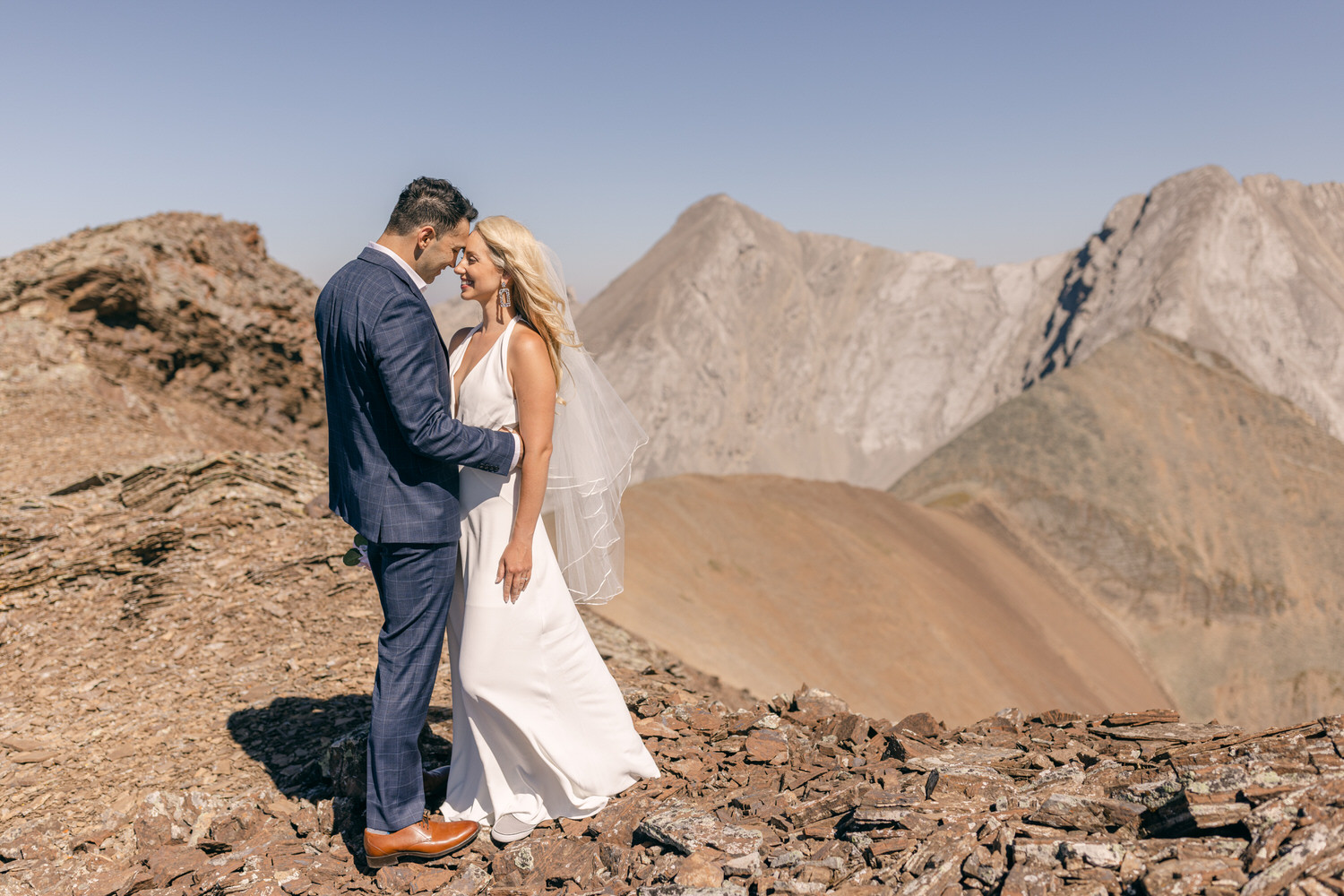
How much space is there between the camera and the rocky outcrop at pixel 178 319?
11.1m

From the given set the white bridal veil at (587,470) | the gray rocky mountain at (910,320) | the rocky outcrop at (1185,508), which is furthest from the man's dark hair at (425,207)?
the gray rocky mountain at (910,320)

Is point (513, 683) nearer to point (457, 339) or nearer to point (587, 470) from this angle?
point (587, 470)

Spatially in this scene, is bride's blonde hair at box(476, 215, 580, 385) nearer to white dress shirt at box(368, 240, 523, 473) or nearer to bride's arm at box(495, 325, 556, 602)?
bride's arm at box(495, 325, 556, 602)

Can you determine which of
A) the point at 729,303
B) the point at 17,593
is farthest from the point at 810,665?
the point at 729,303

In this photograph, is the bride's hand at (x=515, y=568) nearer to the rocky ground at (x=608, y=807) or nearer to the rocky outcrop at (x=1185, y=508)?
the rocky ground at (x=608, y=807)

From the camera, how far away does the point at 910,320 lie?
73.3 meters

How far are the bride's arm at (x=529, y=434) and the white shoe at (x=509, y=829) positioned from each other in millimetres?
915

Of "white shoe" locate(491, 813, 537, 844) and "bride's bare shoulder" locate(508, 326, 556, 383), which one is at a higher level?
"bride's bare shoulder" locate(508, 326, 556, 383)

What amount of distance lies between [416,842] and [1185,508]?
35.9m

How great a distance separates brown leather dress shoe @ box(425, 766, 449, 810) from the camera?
10.9ft

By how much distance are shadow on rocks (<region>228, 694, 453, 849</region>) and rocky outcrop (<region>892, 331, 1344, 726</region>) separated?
90.3 ft

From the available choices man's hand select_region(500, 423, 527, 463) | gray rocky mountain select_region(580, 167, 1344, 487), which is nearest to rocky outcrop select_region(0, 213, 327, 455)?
man's hand select_region(500, 423, 527, 463)

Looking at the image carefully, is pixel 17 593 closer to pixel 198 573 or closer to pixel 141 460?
pixel 198 573

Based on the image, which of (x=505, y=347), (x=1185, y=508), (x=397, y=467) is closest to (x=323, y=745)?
(x=397, y=467)
